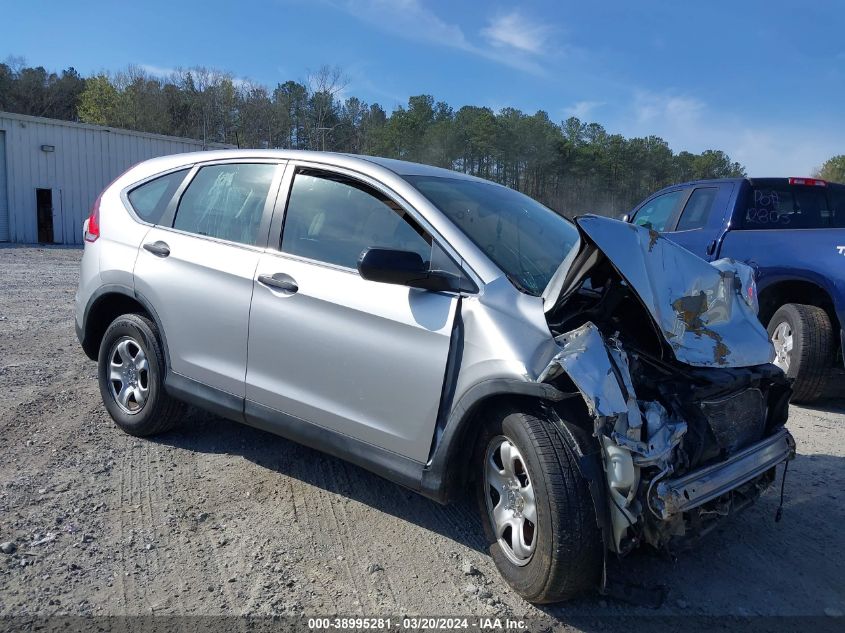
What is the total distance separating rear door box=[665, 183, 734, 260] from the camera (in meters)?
6.70

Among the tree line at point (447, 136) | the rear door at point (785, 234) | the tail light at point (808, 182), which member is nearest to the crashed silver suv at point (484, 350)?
the rear door at point (785, 234)

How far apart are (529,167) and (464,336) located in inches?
1093

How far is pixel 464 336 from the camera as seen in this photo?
2.98 m

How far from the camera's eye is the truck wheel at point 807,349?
5.62m

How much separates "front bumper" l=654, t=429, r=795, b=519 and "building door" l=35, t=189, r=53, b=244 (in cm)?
2736

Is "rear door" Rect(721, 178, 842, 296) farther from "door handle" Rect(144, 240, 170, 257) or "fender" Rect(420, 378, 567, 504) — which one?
"door handle" Rect(144, 240, 170, 257)

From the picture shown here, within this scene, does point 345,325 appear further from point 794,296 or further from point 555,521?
point 794,296

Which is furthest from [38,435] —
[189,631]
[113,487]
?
[189,631]

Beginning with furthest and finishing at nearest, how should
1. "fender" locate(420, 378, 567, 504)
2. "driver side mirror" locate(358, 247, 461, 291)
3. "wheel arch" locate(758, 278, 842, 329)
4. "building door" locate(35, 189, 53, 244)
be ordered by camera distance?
1. "building door" locate(35, 189, 53, 244)
2. "wheel arch" locate(758, 278, 842, 329)
3. "driver side mirror" locate(358, 247, 461, 291)
4. "fender" locate(420, 378, 567, 504)

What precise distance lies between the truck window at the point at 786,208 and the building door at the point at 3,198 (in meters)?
25.3

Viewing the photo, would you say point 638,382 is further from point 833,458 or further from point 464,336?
point 833,458

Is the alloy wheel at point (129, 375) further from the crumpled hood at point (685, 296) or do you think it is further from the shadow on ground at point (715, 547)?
the crumpled hood at point (685, 296)

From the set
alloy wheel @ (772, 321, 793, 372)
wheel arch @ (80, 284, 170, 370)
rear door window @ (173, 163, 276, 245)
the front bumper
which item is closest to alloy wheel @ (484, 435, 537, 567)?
the front bumper

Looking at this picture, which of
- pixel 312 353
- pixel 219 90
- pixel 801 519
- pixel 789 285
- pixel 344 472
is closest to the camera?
pixel 312 353
